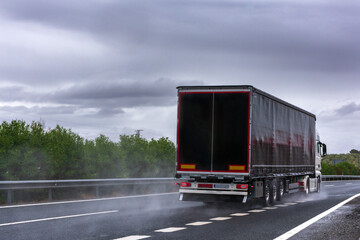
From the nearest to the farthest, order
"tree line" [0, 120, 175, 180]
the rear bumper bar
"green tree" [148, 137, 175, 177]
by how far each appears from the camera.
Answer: the rear bumper bar
"tree line" [0, 120, 175, 180]
"green tree" [148, 137, 175, 177]

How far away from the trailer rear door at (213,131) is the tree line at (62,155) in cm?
714

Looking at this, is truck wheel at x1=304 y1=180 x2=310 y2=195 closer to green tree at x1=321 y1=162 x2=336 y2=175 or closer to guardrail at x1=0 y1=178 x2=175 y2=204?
guardrail at x1=0 y1=178 x2=175 y2=204

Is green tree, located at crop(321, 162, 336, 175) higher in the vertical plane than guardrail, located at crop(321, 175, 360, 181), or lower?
higher

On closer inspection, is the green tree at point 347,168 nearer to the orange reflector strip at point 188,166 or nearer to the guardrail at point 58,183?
the guardrail at point 58,183

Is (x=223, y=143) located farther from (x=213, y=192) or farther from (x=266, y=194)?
(x=266, y=194)

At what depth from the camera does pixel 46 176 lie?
22406mm

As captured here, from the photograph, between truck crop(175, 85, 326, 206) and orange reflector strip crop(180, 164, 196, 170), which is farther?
orange reflector strip crop(180, 164, 196, 170)

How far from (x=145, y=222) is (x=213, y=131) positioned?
186 inches

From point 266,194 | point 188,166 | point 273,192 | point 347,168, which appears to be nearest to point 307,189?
point 273,192

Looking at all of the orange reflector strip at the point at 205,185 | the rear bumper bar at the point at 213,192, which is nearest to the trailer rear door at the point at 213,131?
the orange reflector strip at the point at 205,185

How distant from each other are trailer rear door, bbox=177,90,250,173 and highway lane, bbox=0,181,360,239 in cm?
143

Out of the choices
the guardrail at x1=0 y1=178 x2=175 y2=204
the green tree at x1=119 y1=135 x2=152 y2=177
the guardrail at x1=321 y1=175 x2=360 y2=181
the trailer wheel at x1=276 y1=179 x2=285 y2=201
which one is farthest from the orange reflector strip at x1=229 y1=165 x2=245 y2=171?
the guardrail at x1=321 y1=175 x2=360 y2=181

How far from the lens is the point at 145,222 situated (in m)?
12.6

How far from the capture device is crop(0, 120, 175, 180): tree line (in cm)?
2081
